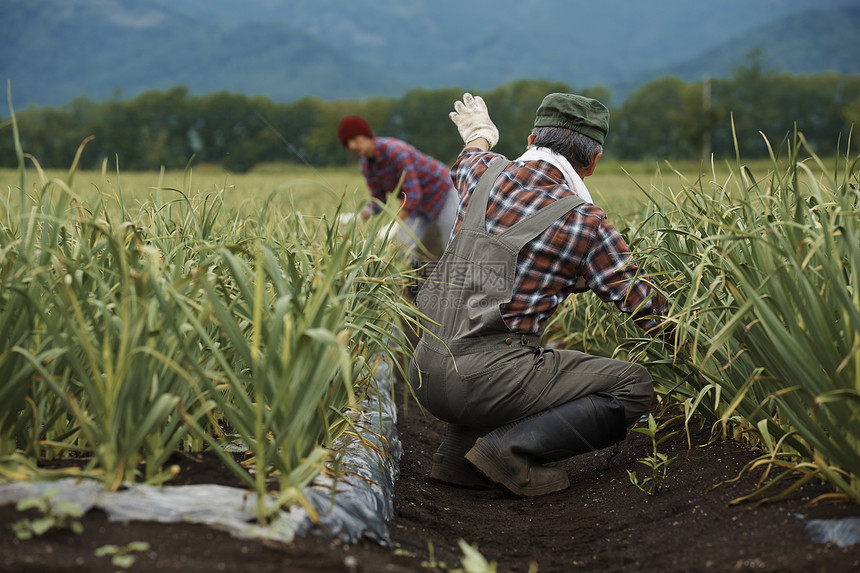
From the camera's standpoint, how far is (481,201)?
230 centimetres

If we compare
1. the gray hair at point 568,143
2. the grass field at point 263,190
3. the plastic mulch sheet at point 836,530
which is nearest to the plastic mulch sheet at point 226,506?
the grass field at point 263,190

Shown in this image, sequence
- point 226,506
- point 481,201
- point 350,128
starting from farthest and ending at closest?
point 350,128 < point 481,201 < point 226,506

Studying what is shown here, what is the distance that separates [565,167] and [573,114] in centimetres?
18

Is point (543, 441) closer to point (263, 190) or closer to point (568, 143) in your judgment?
point (568, 143)

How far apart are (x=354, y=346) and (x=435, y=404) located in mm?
475

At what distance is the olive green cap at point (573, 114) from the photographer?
2.35m

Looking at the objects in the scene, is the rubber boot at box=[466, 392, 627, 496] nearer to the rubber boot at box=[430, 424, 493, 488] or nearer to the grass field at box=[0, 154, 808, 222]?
the rubber boot at box=[430, 424, 493, 488]

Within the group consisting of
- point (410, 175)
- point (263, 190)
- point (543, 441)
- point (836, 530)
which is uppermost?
point (410, 175)

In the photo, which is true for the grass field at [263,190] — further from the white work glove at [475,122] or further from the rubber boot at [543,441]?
the rubber boot at [543,441]

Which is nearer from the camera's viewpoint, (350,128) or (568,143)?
(568,143)

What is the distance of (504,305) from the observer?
7.32 feet

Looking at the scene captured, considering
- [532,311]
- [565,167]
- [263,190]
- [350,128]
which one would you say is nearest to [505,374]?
[532,311]

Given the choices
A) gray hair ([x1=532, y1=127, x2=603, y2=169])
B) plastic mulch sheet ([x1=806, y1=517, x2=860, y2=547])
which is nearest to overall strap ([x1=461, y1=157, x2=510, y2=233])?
gray hair ([x1=532, y1=127, x2=603, y2=169])

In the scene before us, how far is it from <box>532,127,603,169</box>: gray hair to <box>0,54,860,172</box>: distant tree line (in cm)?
3528
